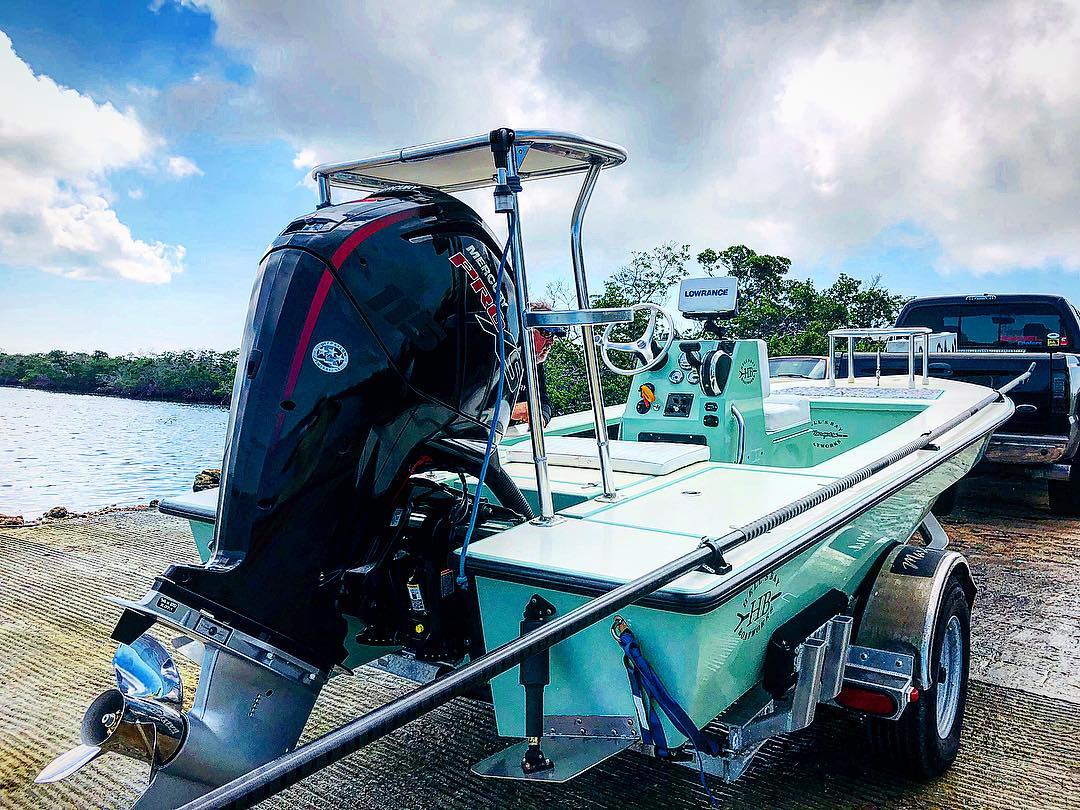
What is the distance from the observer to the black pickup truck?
19.0 ft

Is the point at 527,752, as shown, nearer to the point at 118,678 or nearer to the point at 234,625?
the point at 234,625

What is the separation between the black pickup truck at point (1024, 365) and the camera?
19.0 ft

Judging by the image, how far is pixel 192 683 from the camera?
144 inches

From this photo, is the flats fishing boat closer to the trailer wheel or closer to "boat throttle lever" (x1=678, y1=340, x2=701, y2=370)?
the trailer wheel

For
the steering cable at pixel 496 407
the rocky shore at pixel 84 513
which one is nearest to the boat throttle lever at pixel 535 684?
the steering cable at pixel 496 407

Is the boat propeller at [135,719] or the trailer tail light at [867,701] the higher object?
the boat propeller at [135,719]

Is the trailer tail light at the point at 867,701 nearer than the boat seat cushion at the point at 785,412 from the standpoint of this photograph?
Yes

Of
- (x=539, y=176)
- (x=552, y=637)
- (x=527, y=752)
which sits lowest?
(x=527, y=752)

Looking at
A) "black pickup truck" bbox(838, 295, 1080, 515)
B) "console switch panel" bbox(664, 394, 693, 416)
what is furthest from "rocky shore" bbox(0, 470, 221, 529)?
"black pickup truck" bbox(838, 295, 1080, 515)

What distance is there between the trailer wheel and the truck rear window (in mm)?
5226

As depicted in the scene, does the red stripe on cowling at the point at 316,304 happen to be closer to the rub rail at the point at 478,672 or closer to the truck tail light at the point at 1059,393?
the rub rail at the point at 478,672

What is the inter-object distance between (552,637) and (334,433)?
786 mm

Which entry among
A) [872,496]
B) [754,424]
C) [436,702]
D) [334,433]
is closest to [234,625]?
[334,433]

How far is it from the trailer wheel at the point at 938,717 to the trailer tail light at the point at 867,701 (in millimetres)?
149
